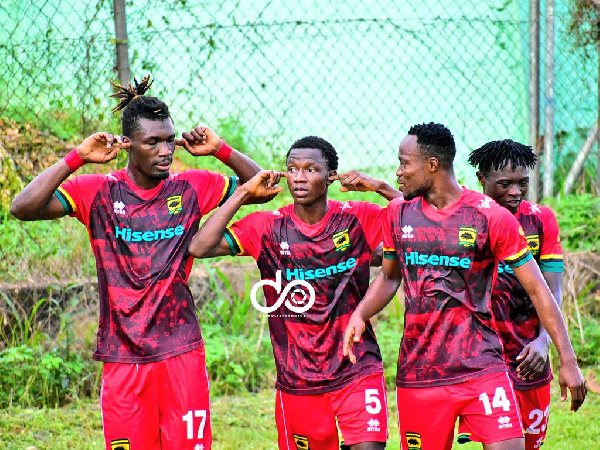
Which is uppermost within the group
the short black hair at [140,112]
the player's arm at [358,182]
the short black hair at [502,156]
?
the short black hair at [140,112]

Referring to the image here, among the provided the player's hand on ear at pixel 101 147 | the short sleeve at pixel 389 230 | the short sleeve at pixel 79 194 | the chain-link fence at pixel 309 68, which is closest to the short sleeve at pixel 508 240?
the short sleeve at pixel 389 230

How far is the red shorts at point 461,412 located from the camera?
4.54m

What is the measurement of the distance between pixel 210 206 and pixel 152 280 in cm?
67

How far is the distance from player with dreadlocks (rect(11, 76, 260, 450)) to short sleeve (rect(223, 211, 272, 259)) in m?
0.23

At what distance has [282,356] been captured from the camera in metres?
5.12

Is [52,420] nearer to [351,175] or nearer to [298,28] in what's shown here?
[351,175]

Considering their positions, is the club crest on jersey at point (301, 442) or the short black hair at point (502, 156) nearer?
the club crest on jersey at point (301, 442)

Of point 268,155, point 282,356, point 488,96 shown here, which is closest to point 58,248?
point 268,155

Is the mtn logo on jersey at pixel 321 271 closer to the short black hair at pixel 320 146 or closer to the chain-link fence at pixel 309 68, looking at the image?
the short black hair at pixel 320 146

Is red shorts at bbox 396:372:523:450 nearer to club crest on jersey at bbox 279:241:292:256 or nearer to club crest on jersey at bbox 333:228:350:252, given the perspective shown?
club crest on jersey at bbox 333:228:350:252

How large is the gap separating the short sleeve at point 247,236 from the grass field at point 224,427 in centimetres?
195

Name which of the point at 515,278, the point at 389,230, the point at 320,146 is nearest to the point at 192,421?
the point at 389,230

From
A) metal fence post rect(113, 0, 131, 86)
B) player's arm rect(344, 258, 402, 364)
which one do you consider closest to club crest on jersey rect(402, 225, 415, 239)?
player's arm rect(344, 258, 402, 364)

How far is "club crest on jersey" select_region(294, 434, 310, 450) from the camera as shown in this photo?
16.8 feet
